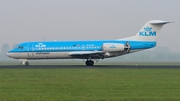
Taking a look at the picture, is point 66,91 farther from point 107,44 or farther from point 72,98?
point 107,44

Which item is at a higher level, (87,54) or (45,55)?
(45,55)

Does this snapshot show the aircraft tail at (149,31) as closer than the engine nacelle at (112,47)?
No

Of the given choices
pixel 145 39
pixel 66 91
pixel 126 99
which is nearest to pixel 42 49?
pixel 145 39

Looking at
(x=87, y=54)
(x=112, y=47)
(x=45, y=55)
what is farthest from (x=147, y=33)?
(x=45, y=55)

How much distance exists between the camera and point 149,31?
152ft

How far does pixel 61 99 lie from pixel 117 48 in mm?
30515

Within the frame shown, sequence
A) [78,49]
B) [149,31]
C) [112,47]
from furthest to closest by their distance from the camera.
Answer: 1. [149,31]
2. [78,49]
3. [112,47]

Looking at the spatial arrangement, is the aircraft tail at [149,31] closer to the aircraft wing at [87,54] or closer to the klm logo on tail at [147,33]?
the klm logo on tail at [147,33]

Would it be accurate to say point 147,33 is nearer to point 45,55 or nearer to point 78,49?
point 78,49

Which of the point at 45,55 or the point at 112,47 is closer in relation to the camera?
the point at 112,47

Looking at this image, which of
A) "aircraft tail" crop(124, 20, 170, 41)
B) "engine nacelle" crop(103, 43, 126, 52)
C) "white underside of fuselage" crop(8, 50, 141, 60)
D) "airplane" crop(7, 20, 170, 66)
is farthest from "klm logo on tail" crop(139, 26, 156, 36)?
"engine nacelle" crop(103, 43, 126, 52)

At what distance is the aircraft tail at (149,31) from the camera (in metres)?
46.1

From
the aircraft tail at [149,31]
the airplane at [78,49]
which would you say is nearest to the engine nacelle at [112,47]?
the airplane at [78,49]

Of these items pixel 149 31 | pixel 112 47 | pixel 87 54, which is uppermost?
pixel 149 31
